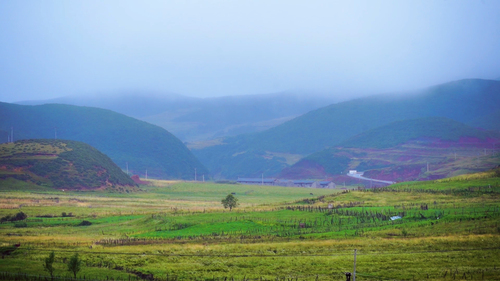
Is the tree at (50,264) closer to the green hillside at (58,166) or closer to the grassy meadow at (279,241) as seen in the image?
the grassy meadow at (279,241)

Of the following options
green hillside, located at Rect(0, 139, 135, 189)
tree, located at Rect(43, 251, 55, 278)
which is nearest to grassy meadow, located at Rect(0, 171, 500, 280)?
tree, located at Rect(43, 251, 55, 278)

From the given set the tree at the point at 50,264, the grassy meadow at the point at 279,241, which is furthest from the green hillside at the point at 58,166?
the tree at the point at 50,264

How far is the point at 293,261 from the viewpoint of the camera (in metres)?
34.0

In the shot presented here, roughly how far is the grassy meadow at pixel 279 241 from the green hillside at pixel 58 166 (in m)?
46.8

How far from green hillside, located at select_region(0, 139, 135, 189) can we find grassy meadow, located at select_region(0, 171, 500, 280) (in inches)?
1842

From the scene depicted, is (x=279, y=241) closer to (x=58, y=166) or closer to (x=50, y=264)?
(x=50, y=264)

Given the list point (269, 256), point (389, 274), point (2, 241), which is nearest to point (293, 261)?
point (269, 256)

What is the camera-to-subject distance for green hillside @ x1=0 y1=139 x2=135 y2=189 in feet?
378

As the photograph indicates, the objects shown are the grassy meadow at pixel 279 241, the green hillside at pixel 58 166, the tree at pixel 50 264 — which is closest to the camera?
the tree at pixel 50 264

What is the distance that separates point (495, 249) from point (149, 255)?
23722 mm

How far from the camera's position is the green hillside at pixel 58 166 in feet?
378

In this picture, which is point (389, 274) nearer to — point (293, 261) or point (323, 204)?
point (293, 261)

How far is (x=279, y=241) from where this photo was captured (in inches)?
1656

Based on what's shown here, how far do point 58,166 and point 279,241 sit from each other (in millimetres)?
95465
